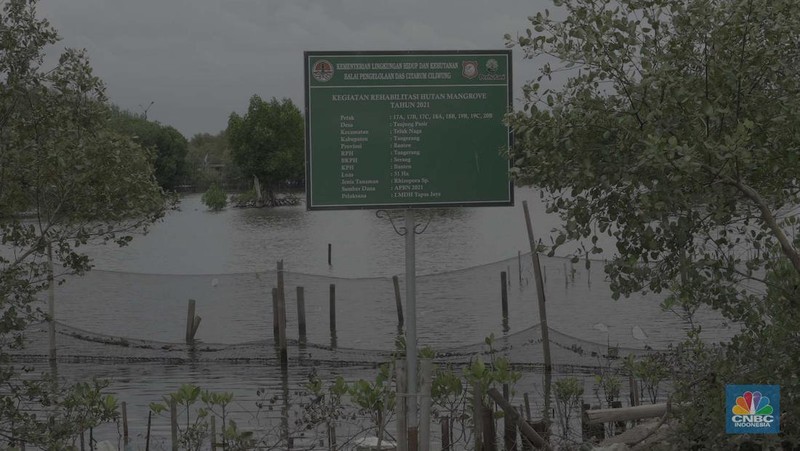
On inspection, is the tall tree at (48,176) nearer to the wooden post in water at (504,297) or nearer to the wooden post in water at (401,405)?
the wooden post in water at (401,405)

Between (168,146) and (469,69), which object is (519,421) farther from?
(168,146)

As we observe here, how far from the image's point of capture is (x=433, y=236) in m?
88.0

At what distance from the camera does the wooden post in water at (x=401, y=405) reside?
8.75m

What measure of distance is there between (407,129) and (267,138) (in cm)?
13244

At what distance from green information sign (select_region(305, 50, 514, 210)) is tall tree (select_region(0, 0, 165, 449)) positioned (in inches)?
75.6

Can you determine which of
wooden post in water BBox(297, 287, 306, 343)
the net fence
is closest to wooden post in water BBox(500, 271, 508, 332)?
the net fence

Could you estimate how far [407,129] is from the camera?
349 inches

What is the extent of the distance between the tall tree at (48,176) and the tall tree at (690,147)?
12.7 ft

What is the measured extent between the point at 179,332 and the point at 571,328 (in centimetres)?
1232

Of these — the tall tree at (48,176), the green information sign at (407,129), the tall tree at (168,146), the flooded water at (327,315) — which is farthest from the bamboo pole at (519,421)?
the tall tree at (168,146)

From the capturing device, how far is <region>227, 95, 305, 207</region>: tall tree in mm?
140250

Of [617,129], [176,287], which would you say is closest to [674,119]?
[617,129]

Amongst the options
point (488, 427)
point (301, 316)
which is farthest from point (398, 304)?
point (488, 427)

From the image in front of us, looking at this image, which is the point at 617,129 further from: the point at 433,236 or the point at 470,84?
the point at 433,236
